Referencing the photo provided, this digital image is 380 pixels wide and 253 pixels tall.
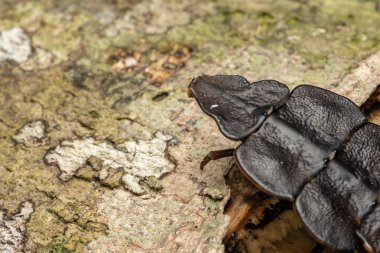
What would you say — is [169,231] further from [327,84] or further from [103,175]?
[327,84]

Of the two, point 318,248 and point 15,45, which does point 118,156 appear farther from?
point 15,45

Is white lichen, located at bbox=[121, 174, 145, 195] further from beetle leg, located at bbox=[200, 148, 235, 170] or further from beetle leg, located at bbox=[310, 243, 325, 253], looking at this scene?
beetle leg, located at bbox=[310, 243, 325, 253]

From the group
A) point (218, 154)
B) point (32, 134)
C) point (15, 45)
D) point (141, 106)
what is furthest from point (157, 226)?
point (15, 45)

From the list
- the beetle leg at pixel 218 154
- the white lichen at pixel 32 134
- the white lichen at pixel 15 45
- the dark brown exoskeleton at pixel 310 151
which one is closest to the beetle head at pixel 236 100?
the dark brown exoskeleton at pixel 310 151

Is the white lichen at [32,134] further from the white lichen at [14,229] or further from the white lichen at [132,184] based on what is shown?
the white lichen at [132,184]

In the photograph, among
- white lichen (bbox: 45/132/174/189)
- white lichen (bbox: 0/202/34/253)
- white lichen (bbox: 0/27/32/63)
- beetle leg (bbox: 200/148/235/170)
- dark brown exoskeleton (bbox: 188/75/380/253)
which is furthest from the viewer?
white lichen (bbox: 0/27/32/63)

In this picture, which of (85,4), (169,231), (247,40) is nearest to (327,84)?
(247,40)

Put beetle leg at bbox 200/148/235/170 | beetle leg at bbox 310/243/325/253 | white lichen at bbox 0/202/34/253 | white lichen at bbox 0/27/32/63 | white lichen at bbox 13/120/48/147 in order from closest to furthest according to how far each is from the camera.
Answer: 1. beetle leg at bbox 310/243/325/253
2. white lichen at bbox 0/202/34/253
3. beetle leg at bbox 200/148/235/170
4. white lichen at bbox 13/120/48/147
5. white lichen at bbox 0/27/32/63

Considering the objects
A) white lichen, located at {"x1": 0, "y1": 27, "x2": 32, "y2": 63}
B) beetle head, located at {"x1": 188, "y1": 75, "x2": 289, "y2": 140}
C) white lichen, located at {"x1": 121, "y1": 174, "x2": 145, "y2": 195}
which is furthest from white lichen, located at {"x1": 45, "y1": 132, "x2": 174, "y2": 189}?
white lichen, located at {"x1": 0, "y1": 27, "x2": 32, "y2": 63}
